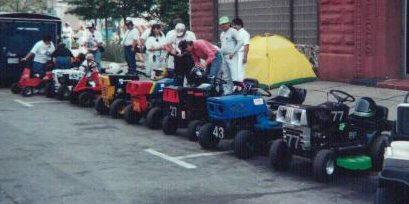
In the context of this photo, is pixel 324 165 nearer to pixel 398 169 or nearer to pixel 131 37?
pixel 398 169

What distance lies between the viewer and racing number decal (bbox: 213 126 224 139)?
10.2 m

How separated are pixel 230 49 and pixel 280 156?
6662 millimetres

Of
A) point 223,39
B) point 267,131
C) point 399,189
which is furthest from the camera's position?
point 223,39

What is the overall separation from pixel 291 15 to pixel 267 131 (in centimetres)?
1032

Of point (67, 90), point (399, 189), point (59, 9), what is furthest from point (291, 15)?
point (59, 9)

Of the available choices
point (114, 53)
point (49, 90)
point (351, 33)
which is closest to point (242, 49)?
point (351, 33)

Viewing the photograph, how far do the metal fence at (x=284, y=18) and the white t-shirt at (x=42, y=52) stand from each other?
6.56m

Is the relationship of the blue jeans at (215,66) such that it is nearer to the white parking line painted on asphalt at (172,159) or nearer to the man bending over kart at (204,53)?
the man bending over kart at (204,53)

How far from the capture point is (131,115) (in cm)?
1323

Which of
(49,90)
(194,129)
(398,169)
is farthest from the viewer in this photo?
(49,90)

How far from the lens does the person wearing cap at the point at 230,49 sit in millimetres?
15039

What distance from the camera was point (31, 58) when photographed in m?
18.8

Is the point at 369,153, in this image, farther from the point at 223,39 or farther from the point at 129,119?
the point at 223,39

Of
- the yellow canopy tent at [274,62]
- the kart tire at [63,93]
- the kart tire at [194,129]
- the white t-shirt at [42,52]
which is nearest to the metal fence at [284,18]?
the yellow canopy tent at [274,62]
